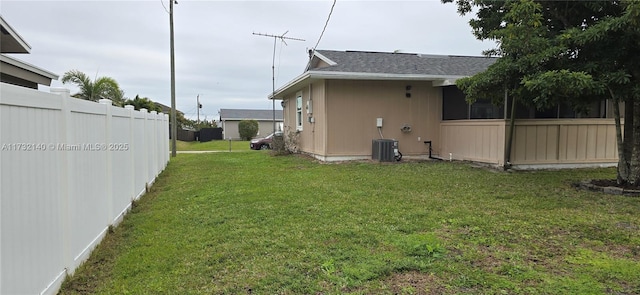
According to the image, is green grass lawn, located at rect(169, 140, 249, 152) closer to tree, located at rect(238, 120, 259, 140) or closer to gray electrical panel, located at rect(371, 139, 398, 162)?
tree, located at rect(238, 120, 259, 140)

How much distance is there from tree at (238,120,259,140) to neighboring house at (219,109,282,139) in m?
2.27

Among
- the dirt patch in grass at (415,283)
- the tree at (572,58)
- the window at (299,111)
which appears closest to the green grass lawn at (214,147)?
the window at (299,111)

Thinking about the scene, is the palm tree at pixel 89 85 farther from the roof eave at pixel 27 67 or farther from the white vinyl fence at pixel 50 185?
the white vinyl fence at pixel 50 185

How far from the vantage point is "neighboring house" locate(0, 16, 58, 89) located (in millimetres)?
8266

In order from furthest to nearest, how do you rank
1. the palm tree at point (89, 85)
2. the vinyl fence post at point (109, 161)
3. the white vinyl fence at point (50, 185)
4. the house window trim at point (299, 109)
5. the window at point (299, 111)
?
1. the palm tree at point (89, 85)
2. the window at point (299, 111)
3. the house window trim at point (299, 109)
4. the vinyl fence post at point (109, 161)
5. the white vinyl fence at point (50, 185)

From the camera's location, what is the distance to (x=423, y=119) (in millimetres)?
11305

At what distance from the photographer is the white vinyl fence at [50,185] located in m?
2.01

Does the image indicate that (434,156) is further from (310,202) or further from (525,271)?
(525,271)

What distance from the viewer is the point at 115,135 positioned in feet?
15.1

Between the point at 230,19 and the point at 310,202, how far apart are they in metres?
8.05

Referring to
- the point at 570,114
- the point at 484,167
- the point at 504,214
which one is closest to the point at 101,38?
the point at 484,167

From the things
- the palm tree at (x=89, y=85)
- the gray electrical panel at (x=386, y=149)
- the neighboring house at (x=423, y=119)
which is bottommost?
the gray electrical panel at (x=386, y=149)

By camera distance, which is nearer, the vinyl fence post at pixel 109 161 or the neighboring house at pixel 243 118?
the vinyl fence post at pixel 109 161

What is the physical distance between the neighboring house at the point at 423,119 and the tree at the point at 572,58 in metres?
2.52
